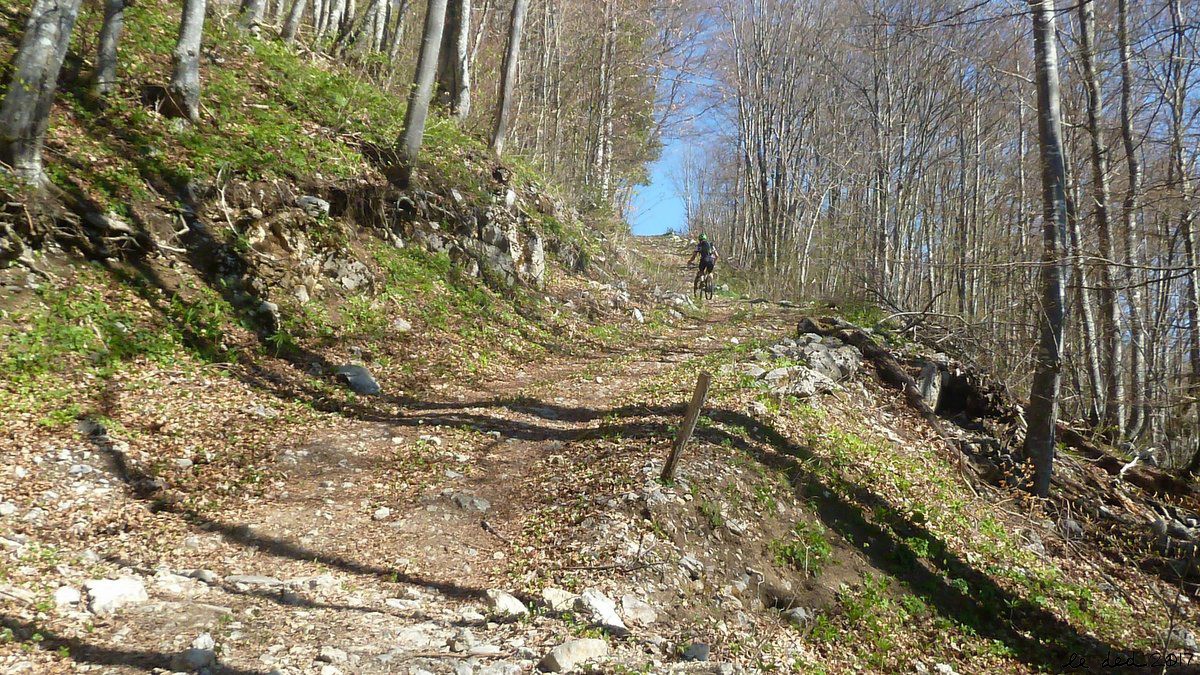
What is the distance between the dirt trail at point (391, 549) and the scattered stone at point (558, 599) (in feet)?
0.53

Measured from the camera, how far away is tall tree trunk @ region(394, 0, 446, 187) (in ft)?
36.0

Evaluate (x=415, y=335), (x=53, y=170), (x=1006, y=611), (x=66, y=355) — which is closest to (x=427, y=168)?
(x=415, y=335)

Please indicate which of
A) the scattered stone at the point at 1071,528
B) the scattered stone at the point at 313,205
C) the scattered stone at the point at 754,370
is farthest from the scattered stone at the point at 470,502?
the scattered stone at the point at 1071,528

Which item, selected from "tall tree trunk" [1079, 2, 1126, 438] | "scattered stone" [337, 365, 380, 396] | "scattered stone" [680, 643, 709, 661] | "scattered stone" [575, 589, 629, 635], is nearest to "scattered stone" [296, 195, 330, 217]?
"scattered stone" [337, 365, 380, 396]

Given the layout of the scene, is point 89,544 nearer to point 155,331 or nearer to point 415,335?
point 155,331

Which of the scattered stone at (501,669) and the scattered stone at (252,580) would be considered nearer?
the scattered stone at (501,669)

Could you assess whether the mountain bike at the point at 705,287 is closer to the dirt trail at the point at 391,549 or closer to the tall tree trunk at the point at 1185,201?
the tall tree trunk at the point at 1185,201

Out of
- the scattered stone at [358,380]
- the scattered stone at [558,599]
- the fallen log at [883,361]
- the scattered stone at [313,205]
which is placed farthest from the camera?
the fallen log at [883,361]

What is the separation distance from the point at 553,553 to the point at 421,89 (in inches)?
338

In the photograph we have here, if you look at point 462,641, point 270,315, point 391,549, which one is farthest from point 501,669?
point 270,315

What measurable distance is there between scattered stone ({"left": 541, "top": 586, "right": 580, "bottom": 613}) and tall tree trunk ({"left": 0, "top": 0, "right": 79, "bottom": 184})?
6395 mm

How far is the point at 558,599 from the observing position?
4.58 m

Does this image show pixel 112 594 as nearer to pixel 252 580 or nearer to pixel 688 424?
pixel 252 580

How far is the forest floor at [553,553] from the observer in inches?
148
